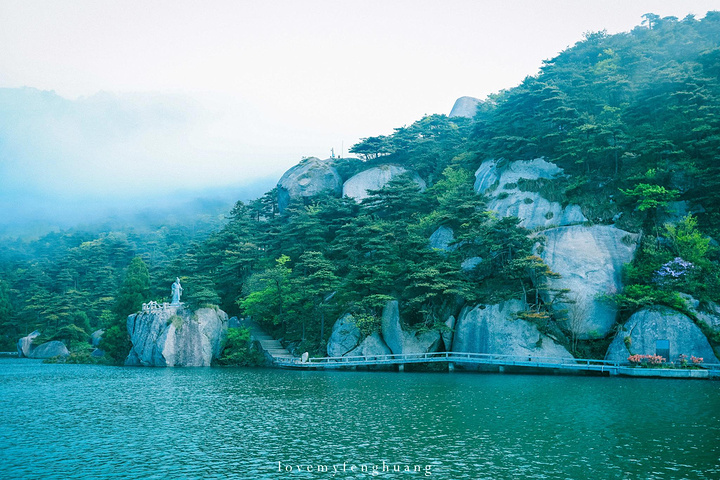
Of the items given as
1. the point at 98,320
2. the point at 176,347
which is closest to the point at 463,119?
the point at 176,347

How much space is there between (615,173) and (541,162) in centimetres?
732

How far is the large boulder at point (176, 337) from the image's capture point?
49003 millimetres

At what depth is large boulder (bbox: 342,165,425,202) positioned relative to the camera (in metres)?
72.4

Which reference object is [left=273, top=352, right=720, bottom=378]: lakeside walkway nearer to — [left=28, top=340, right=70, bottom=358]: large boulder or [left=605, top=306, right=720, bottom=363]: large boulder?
[left=605, top=306, right=720, bottom=363]: large boulder

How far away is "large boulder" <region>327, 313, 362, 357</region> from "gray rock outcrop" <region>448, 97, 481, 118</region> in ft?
224

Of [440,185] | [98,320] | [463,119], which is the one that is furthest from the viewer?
[463,119]

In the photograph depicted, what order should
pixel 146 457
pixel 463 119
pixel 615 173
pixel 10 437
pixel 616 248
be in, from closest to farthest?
pixel 146 457 → pixel 10 437 → pixel 616 248 → pixel 615 173 → pixel 463 119

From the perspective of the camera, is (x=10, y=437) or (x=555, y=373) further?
(x=555, y=373)

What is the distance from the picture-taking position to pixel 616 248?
140 feet

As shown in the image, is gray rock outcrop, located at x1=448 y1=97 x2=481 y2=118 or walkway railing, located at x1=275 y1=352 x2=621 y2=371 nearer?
walkway railing, located at x1=275 y1=352 x2=621 y2=371

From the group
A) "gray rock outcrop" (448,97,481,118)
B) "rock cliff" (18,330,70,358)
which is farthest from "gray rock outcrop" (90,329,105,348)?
"gray rock outcrop" (448,97,481,118)

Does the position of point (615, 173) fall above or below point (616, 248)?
above

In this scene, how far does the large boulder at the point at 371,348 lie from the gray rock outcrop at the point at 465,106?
68.9m

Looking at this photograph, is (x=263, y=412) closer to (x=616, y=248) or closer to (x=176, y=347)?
(x=176, y=347)
